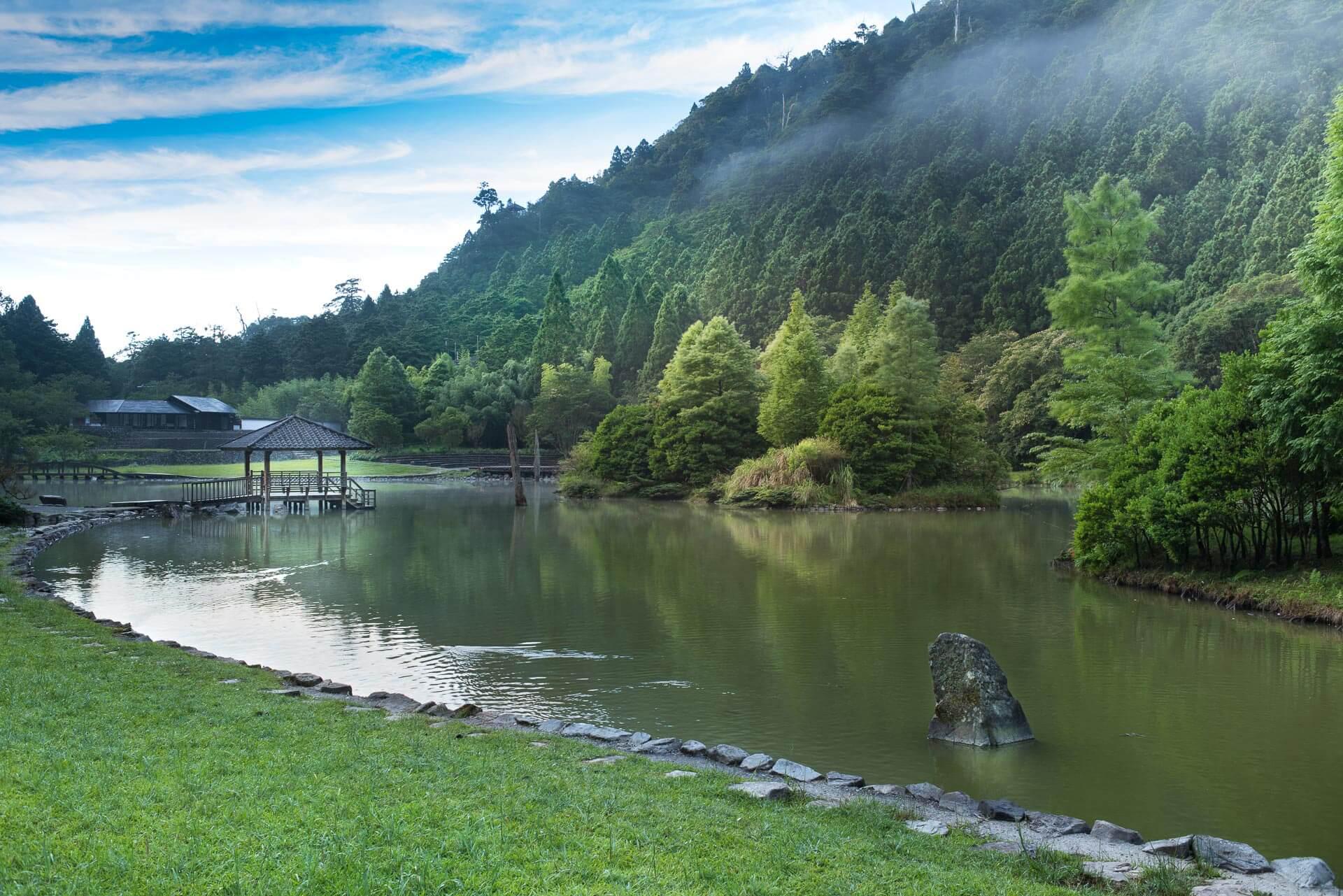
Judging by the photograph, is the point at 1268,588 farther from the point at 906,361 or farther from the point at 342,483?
the point at 342,483

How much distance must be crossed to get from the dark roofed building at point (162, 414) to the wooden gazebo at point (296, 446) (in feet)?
119

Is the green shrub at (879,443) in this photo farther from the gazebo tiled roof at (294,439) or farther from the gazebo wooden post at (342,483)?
the gazebo wooden post at (342,483)

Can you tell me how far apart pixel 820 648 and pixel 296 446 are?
88.3 feet

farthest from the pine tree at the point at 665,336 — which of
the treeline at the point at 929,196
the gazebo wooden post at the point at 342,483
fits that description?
the gazebo wooden post at the point at 342,483

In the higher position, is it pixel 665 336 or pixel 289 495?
pixel 665 336

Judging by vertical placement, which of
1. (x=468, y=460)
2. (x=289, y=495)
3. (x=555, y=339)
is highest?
(x=555, y=339)

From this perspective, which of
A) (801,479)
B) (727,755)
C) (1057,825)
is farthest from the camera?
(801,479)

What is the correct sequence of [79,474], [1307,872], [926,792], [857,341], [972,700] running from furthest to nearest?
[79,474], [857,341], [972,700], [926,792], [1307,872]

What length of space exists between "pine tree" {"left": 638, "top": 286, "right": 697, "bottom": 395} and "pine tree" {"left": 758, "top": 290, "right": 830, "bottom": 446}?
833 inches

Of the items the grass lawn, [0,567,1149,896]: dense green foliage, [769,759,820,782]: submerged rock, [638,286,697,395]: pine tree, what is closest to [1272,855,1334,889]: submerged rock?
[0,567,1149,896]: dense green foliage

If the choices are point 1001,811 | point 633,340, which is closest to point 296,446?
point 1001,811

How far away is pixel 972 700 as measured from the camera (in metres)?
8.23

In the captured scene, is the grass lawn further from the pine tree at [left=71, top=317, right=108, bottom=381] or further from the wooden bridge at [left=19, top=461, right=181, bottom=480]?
A: the pine tree at [left=71, top=317, right=108, bottom=381]

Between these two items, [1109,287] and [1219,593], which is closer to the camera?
[1219,593]
